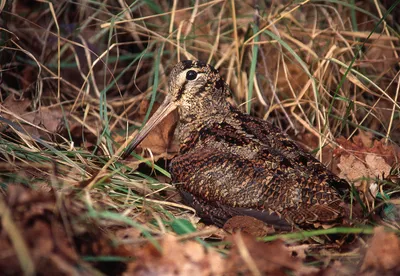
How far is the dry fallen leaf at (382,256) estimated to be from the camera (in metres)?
2.24

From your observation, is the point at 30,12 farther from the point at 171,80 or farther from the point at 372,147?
the point at 372,147

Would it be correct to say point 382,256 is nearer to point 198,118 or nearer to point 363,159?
point 363,159

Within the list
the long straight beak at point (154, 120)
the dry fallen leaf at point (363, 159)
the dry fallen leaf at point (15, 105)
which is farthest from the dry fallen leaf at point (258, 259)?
the dry fallen leaf at point (15, 105)

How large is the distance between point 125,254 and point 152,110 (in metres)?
1.73

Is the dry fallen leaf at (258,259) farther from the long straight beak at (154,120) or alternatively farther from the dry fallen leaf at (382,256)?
the long straight beak at (154,120)

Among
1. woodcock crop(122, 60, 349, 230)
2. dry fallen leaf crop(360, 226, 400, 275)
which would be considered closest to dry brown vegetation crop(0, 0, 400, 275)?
dry fallen leaf crop(360, 226, 400, 275)

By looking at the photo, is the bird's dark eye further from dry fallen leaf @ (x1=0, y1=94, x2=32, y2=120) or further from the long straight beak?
dry fallen leaf @ (x1=0, y1=94, x2=32, y2=120)

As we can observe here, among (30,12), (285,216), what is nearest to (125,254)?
(285,216)

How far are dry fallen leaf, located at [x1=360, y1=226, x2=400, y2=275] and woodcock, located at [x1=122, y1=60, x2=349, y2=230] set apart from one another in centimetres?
48

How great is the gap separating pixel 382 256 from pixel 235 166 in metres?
0.99

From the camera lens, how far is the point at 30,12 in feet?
15.0

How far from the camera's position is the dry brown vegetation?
7.18 feet

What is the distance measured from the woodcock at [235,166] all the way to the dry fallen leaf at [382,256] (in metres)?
0.48

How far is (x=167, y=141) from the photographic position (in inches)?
149
